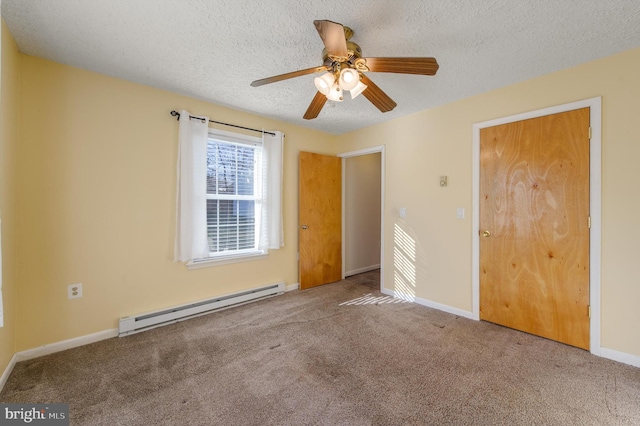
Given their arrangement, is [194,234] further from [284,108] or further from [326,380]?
[326,380]

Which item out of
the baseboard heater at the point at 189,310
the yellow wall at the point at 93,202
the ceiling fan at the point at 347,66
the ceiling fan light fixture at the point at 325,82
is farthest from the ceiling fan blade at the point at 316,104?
the baseboard heater at the point at 189,310

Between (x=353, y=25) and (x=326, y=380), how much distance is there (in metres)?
2.41

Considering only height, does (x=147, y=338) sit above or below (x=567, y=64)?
below

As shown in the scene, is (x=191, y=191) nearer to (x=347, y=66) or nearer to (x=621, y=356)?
(x=347, y=66)

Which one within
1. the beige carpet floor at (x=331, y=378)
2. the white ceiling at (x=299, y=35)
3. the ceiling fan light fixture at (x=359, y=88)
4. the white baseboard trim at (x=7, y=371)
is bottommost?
the beige carpet floor at (x=331, y=378)

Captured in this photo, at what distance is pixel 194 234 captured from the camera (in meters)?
2.92

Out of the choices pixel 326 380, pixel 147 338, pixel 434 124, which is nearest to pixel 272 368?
pixel 326 380

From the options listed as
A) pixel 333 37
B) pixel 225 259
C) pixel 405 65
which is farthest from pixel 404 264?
pixel 333 37

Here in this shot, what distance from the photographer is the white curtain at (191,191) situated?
2811 mm

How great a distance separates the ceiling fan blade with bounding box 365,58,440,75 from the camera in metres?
1.60

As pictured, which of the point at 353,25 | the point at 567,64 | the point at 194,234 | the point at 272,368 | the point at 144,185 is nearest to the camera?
the point at 353,25

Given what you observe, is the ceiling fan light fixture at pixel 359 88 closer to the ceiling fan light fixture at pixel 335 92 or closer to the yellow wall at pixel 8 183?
the ceiling fan light fixture at pixel 335 92

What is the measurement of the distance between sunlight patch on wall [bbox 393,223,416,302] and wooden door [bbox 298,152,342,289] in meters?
1.01

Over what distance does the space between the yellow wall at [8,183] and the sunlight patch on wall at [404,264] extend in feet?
11.9
